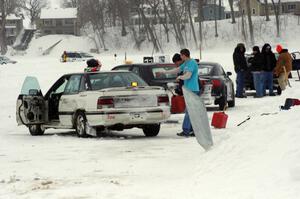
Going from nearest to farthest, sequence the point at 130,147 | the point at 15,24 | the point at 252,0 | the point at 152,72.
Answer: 1. the point at 130,147
2. the point at 152,72
3. the point at 252,0
4. the point at 15,24

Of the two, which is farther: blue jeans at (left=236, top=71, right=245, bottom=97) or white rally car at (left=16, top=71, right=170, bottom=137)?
blue jeans at (left=236, top=71, right=245, bottom=97)

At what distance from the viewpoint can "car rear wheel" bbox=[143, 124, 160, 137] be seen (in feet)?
51.7

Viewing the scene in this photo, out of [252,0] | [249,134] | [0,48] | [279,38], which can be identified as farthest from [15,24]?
[249,134]

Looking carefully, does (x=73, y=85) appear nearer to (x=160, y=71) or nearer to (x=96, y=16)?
(x=160, y=71)

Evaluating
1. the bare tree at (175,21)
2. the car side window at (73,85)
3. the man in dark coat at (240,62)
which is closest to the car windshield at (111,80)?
the car side window at (73,85)

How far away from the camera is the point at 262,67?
26141 mm

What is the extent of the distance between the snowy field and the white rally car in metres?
0.50

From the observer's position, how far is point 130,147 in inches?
530

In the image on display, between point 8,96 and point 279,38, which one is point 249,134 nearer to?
point 8,96

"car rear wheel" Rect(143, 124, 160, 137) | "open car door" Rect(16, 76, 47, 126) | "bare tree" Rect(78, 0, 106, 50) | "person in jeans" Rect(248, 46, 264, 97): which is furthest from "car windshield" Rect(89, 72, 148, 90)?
"bare tree" Rect(78, 0, 106, 50)

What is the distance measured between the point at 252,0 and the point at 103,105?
121 m

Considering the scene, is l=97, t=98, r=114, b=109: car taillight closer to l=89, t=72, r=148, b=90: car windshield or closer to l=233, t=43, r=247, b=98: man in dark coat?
l=89, t=72, r=148, b=90: car windshield

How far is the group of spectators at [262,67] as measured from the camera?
25.9 m

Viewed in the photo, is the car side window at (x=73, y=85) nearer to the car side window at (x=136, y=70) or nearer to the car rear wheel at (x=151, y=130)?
the car rear wheel at (x=151, y=130)
